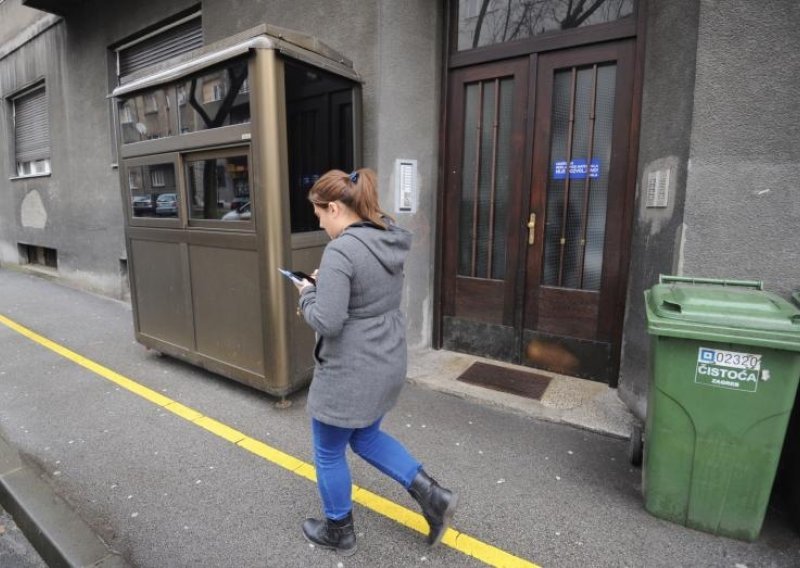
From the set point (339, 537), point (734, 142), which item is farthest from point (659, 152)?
point (339, 537)

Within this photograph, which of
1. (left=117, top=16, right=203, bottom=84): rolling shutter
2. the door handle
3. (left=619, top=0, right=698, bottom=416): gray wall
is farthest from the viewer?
(left=117, top=16, right=203, bottom=84): rolling shutter

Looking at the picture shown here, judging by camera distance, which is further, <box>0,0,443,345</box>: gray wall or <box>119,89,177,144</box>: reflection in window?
<box>0,0,443,345</box>: gray wall

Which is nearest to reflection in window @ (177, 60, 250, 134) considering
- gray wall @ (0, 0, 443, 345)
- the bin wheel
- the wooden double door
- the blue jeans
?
gray wall @ (0, 0, 443, 345)

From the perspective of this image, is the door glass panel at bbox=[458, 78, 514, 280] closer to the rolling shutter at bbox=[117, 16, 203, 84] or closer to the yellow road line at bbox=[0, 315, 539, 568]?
the yellow road line at bbox=[0, 315, 539, 568]

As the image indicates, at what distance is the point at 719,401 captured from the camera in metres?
2.25

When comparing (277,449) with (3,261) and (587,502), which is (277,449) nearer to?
(587,502)

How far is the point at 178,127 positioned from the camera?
394 centimetres

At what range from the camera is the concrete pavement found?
231 centimetres

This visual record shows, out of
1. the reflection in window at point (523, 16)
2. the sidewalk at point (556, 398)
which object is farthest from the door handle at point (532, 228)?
the reflection in window at point (523, 16)

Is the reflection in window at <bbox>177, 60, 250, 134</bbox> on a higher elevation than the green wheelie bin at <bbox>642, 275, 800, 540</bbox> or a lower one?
higher

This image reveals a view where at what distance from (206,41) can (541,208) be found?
4.64m

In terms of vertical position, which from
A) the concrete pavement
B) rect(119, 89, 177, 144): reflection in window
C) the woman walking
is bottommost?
the concrete pavement

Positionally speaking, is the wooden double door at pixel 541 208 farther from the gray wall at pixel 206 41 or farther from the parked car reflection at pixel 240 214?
the parked car reflection at pixel 240 214

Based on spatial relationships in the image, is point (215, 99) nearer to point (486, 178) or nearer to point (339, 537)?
point (486, 178)
